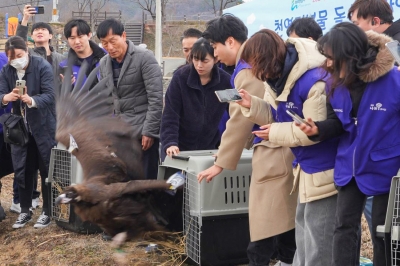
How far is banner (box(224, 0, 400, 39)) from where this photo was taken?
5.36 m

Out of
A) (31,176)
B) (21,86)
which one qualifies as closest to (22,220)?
(31,176)

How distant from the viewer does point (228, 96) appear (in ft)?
10.7

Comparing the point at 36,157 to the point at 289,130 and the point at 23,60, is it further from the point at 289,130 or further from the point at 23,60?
the point at 289,130

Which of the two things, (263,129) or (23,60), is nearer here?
(263,129)

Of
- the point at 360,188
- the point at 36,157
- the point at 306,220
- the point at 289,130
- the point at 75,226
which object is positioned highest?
the point at 289,130

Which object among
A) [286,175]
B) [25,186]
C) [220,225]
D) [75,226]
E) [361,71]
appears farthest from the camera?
[25,186]

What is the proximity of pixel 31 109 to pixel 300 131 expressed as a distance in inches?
144

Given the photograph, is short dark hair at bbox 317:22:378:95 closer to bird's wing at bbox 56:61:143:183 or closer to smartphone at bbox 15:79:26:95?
bird's wing at bbox 56:61:143:183

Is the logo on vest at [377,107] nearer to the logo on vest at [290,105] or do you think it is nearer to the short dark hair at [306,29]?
the logo on vest at [290,105]

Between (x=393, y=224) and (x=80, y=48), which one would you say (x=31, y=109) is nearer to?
(x=80, y=48)

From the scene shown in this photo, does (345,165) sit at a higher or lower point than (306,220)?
higher

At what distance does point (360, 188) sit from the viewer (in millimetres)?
Result: 2877

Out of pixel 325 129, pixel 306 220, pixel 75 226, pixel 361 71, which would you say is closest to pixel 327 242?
pixel 306 220

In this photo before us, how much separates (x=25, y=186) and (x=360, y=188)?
4.15 meters
